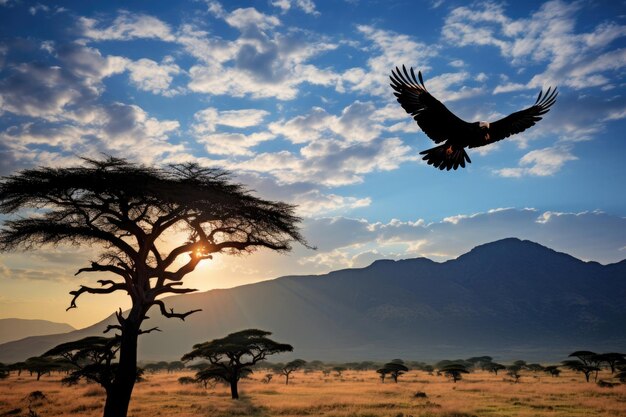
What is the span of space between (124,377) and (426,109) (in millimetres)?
13748

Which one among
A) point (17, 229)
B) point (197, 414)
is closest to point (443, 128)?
point (17, 229)

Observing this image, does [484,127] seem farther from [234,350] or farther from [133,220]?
[234,350]

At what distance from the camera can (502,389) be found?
132 feet

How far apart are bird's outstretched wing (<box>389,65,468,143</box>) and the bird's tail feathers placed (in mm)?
175

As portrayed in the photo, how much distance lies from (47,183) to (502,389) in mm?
39993

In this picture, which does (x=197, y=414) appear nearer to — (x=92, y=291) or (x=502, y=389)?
(x=92, y=291)

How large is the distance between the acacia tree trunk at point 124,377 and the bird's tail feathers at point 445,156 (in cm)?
1273

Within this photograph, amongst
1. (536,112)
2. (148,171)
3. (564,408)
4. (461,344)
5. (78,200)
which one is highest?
(148,171)

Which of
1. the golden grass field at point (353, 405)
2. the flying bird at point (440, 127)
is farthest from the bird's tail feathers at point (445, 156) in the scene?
the golden grass field at point (353, 405)

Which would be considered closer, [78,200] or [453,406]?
[78,200]

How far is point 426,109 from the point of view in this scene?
22.1 feet

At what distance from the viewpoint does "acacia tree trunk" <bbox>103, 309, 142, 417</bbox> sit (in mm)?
14961

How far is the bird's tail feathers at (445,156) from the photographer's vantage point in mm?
6668

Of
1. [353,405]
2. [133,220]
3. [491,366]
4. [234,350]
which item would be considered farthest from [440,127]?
[491,366]
